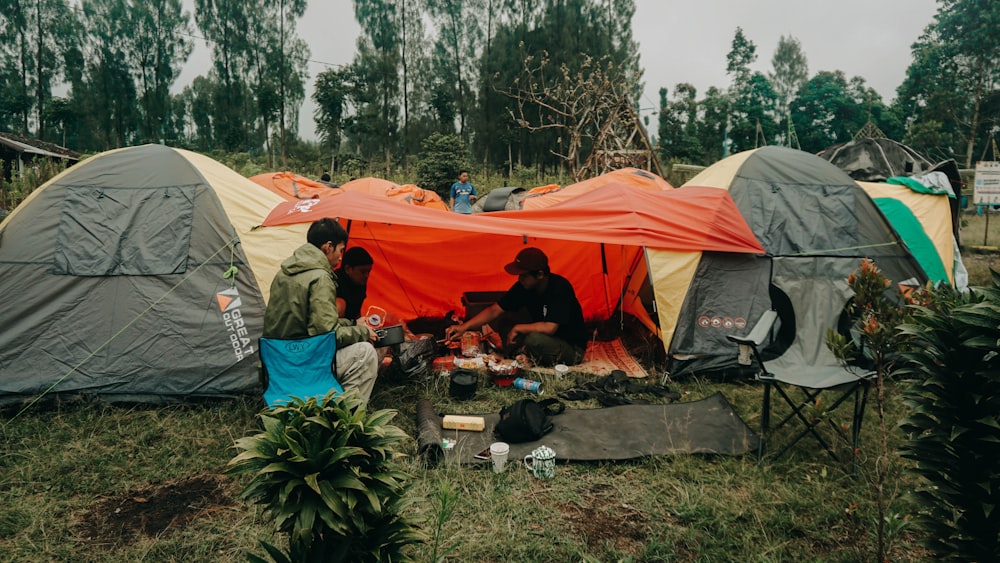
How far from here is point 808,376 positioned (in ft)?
9.43

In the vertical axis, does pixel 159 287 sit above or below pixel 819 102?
below

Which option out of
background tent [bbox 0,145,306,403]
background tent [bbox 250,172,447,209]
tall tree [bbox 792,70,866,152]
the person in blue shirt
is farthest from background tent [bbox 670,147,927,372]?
tall tree [bbox 792,70,866,152]

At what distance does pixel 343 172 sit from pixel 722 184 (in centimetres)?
1537

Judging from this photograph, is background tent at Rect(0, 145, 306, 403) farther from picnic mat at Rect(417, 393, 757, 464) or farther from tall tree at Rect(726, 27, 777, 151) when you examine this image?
tall tree at Rect(726, 27, 777, 151)

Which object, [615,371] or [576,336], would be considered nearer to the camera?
[615,371]

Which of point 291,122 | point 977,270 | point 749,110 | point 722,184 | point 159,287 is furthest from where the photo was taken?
point 749,110

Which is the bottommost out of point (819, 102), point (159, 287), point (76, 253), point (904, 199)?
point (159, 287)

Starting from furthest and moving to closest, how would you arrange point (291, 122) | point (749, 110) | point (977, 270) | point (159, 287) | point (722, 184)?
point (749, 110)
point (291, 122)
point (977, 270)
point (722, 184)
point (159, 287)

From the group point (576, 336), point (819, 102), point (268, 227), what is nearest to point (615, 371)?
point (576, 336)

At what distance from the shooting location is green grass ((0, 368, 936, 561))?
221 centimetres

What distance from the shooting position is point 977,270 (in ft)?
25.5

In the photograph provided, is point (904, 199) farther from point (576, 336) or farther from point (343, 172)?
point (343, 172)

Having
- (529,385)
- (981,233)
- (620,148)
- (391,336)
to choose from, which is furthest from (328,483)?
(981,233)

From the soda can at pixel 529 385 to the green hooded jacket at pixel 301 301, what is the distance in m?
1.58
